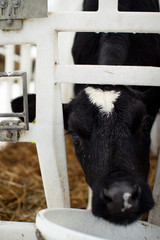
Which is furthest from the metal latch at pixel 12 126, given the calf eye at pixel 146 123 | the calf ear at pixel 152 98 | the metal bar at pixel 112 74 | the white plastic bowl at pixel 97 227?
the calf ear at pixel 152 98

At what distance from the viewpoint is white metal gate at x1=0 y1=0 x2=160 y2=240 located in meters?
1.28

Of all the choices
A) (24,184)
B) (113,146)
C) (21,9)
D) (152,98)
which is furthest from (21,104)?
(24,184)

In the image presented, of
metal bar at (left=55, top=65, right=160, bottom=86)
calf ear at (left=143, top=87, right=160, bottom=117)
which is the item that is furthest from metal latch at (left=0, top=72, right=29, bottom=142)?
calf ear at (left=143, top=87, right=160, bottom=117)

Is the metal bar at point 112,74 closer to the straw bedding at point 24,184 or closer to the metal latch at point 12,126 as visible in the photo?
the metal latch at point 12,126

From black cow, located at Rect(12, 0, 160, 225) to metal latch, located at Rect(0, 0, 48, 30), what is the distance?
0.49m

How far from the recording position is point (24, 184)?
2750 mm

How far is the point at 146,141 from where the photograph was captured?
5.03 feet

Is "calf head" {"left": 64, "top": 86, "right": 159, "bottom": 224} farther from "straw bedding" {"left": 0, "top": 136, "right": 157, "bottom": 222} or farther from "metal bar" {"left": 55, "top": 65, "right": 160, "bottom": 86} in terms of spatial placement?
"straw bedding" {"left": 0, "top": 136, "right": 157, "bottom": 222}

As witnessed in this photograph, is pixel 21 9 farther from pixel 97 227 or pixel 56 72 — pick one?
pixel 97 227

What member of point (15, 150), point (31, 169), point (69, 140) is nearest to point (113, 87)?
point (31, 169)

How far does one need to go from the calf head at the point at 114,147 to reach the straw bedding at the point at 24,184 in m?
0.92

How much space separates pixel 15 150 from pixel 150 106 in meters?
2.28

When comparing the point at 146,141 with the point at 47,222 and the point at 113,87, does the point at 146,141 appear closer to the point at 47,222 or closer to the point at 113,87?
the point at 113,87

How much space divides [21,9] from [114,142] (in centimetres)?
74
